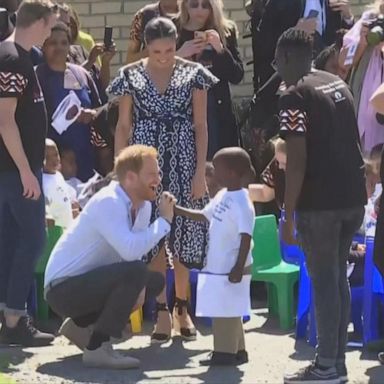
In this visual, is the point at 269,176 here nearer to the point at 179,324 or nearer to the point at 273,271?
the point at 273,271

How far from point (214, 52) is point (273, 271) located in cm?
161

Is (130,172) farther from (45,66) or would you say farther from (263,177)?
(45,66)

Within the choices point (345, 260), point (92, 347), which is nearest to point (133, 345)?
point (92, 347)

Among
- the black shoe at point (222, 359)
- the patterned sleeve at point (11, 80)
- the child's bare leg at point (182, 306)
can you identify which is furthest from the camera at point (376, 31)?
the black shoe at point (222, 359)

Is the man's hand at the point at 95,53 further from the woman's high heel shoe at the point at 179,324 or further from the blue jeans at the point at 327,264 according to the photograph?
the blue jeans at the point at 327,264

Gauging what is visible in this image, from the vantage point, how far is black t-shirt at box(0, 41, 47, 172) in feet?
20.3

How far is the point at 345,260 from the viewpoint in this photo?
568 cm

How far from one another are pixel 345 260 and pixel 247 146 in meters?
2.93

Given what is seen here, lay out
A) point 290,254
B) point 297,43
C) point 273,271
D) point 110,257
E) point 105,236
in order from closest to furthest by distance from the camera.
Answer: point 297,43 < point 105,236 < point 110,257 < point 273,271 < point 290,254

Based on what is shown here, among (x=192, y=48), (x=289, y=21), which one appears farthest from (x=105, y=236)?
(x=289, y=21)

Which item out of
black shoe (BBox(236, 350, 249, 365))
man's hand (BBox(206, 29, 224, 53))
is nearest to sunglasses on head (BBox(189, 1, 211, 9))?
man's hand (BBox(206, 29, 224, 53))

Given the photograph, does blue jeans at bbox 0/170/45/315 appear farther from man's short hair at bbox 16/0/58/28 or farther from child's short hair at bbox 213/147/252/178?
child's short hair at bbox 213/147/252/178

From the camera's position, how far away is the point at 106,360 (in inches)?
234

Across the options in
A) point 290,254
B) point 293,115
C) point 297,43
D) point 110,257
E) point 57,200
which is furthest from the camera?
point 290,254
